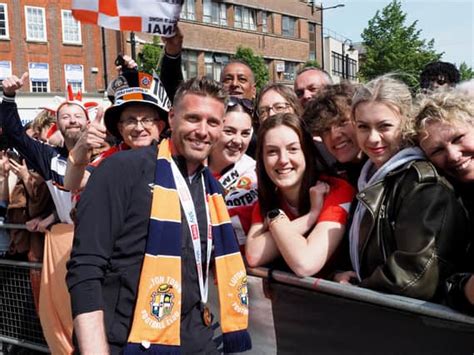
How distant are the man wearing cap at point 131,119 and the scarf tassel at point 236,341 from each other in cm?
127

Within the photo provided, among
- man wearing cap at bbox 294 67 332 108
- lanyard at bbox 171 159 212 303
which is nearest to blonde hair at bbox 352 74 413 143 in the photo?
lanyard at bbox 171 159 212 303

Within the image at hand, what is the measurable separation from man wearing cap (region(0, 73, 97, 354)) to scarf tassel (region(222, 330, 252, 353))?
1.38 m

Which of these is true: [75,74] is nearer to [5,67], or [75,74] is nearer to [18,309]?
[5,67]

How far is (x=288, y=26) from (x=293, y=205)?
44.8m

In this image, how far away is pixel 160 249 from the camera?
2230 mm

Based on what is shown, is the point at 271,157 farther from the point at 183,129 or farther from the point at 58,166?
the point at 58,166

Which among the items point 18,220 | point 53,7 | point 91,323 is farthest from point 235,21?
point 91,323

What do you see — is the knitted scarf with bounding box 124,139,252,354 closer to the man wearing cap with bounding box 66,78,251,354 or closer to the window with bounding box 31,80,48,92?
the man wearing cap with bounding box 66,78,251,354

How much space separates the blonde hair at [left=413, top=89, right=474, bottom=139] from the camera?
7.20 feet

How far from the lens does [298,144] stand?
280cm

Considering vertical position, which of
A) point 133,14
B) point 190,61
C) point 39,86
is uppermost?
point 190,61

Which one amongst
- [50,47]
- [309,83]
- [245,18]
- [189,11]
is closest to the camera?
[309,83]

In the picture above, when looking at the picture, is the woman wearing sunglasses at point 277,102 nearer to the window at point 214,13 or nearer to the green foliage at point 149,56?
the green foliage at point 149,56

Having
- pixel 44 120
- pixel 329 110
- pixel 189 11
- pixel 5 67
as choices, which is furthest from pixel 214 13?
pixel 329 110
